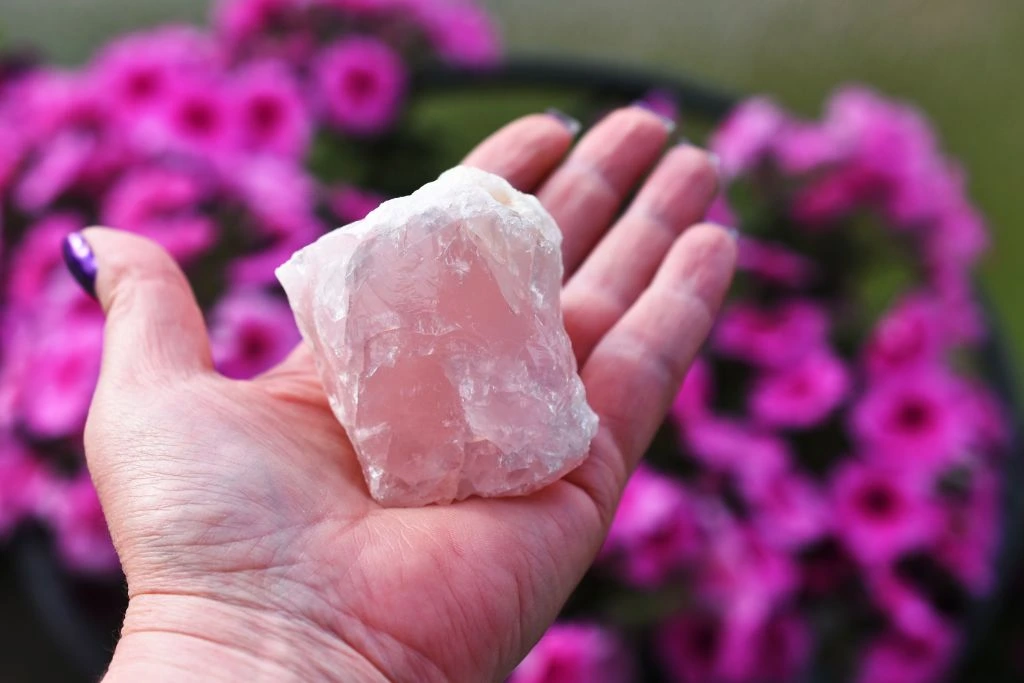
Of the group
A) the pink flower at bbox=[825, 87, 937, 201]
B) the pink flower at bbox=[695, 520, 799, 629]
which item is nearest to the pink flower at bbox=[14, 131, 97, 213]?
the pink flower at bbox=[695, 520, 799, 629]

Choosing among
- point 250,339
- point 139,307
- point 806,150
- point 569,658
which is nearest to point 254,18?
point 250,339

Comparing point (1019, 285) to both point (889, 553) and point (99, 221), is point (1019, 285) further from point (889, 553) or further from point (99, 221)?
point (99, 221)

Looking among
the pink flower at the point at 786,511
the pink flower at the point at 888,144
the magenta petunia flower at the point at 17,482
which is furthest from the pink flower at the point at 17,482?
the pink flower at the point at 888,144

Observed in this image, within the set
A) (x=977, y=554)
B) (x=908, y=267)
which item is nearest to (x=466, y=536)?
(x=977, y=554)

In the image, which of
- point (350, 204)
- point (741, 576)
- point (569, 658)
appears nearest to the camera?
point (569, 658)

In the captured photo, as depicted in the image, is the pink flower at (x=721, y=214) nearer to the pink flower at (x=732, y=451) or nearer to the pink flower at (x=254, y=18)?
the pink flower at (x=732, y=451)

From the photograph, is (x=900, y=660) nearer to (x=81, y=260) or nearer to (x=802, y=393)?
(x=802, y=393)
